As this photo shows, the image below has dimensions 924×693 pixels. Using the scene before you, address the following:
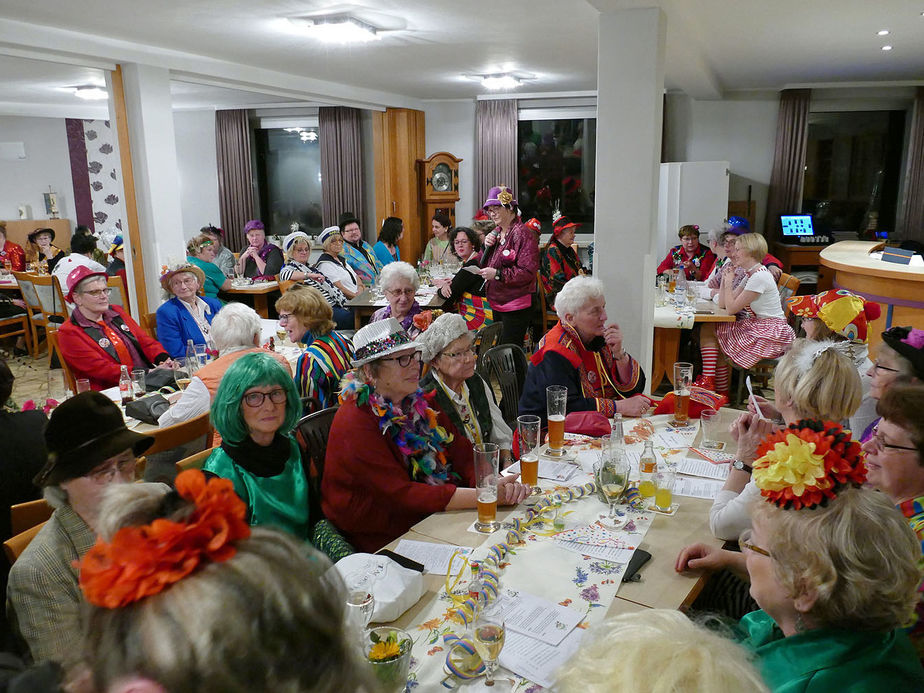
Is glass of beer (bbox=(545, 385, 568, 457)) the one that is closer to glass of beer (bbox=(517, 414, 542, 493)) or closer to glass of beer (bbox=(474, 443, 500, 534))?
glass of beer (bbox=(517, 414, 542, 493))

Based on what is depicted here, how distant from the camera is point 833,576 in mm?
1355

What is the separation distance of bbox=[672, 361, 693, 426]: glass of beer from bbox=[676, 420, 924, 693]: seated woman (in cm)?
154

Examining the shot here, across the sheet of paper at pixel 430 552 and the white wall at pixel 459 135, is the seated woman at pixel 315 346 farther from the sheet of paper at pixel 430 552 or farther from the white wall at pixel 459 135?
the white wall at pixel 459 135

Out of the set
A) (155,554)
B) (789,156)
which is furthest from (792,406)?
(789,156)

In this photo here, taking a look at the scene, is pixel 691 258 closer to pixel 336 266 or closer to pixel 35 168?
pixel 336 266

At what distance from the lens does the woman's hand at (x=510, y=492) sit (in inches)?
90.2

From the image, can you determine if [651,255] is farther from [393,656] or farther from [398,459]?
[393,656]

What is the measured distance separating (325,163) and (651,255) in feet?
25.4

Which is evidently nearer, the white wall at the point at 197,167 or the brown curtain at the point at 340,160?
the brown curtain at the point at 340,160

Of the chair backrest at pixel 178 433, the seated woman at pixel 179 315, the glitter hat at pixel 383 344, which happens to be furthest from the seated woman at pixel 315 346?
the seated woman at pixel 179 315

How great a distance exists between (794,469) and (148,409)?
9.99ft

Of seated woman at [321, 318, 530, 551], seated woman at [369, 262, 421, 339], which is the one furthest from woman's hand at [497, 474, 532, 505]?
seated woman at [369, 262, 421, 339]

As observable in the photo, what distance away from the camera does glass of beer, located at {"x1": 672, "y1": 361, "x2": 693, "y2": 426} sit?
3.09m

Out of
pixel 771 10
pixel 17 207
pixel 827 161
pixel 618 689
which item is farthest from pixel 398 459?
pixel 17 207
